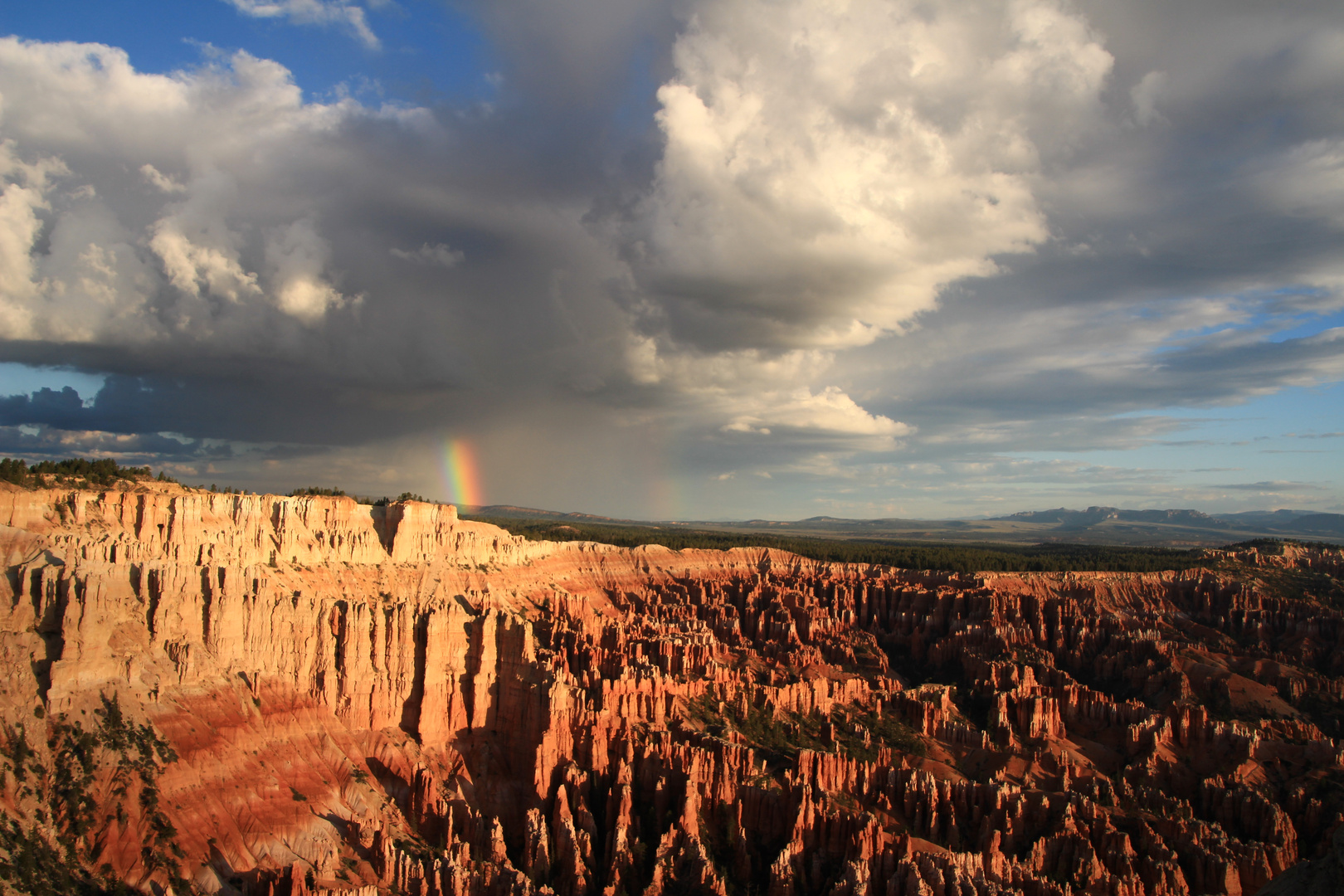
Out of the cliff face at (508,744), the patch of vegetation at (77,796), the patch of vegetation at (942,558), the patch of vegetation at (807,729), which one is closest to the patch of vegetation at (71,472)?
the cliff face at (508,744)

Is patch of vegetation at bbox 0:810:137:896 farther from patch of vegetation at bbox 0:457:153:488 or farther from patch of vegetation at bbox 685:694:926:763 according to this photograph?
patch of vegetation at bbox 685:694:926:763

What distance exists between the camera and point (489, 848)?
46438 millimetres

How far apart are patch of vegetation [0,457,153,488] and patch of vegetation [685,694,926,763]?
50.2 meters

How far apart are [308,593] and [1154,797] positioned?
6765 centimetres

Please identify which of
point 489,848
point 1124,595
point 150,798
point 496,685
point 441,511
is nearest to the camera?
point 150,798

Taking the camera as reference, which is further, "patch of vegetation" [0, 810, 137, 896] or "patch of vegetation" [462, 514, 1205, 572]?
"patch of vegetation" [462, 514, 1205, 572]

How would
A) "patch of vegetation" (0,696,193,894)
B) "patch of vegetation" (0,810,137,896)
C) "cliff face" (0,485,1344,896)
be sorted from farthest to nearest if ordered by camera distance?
"cliff face" (0,485,1344,896) → "patch of vegetation" (0,696,193,894) → "patch of vegetation" (0,810,137,896)

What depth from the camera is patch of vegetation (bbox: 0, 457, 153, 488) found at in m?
50.5

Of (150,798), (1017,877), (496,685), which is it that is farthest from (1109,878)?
(150,798)

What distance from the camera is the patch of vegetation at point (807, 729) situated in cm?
6331

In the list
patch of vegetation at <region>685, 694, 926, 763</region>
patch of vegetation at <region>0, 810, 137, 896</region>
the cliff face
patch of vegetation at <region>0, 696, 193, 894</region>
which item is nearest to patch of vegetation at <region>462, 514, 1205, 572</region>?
the cliff face

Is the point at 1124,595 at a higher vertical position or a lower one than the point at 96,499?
lower

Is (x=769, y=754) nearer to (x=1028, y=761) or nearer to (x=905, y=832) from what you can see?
(x=905, y=832)

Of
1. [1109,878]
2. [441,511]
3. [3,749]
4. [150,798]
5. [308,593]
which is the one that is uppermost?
[441,511]
